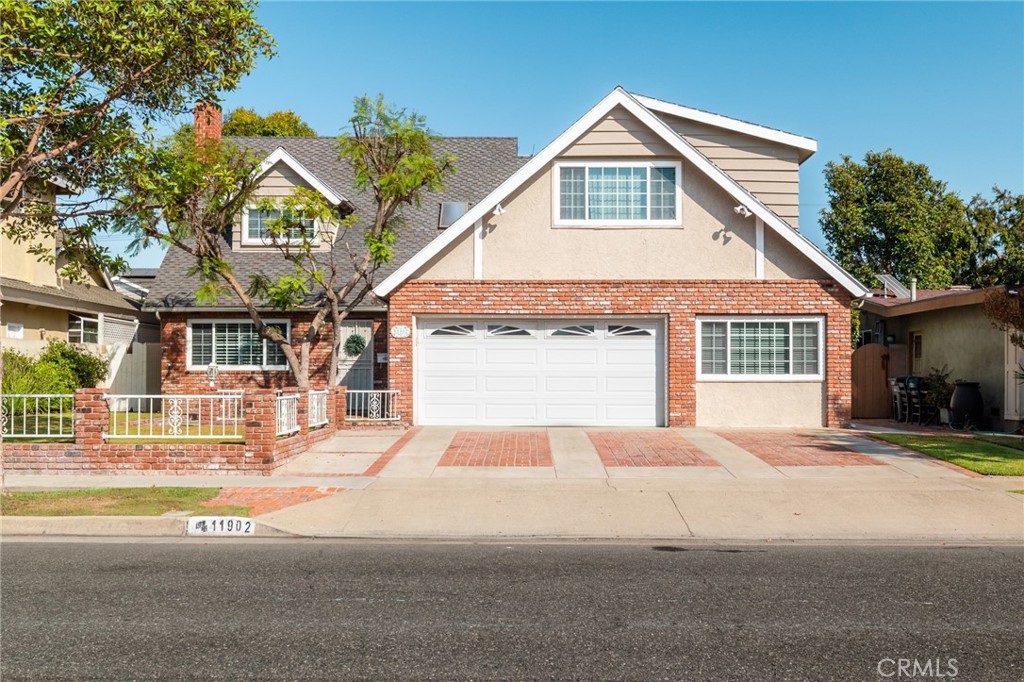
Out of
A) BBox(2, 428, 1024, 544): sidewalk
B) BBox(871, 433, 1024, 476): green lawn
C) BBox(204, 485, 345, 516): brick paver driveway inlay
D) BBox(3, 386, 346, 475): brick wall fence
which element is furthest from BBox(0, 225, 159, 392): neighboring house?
BBox(871, 433, 1024, 476): green lawn

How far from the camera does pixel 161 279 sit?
21562 mm

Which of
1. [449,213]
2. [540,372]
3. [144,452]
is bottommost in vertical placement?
[144,452]

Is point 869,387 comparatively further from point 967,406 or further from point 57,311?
point 57,311

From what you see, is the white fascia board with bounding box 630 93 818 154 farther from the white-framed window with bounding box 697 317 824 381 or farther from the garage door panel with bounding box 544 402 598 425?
the garage door panel with bounding box 544 402 598 425

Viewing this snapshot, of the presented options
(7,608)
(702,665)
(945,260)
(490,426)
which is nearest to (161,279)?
(490,426)

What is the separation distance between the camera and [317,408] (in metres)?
15.6

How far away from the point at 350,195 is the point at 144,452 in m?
12.1

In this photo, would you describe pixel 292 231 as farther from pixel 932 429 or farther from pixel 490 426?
pixel 932 429

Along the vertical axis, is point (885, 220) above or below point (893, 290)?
above

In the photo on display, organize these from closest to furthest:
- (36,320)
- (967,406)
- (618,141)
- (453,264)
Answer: (618,141) < (453,264) < (967,406) < (36,320)

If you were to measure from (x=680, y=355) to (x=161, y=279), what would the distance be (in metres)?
12.7

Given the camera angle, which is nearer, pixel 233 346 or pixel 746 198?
pixel 746 198

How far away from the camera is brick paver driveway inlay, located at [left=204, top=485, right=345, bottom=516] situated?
10.5m

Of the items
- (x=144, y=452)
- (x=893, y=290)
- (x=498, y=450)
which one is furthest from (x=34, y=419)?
(x=893, y=290)
